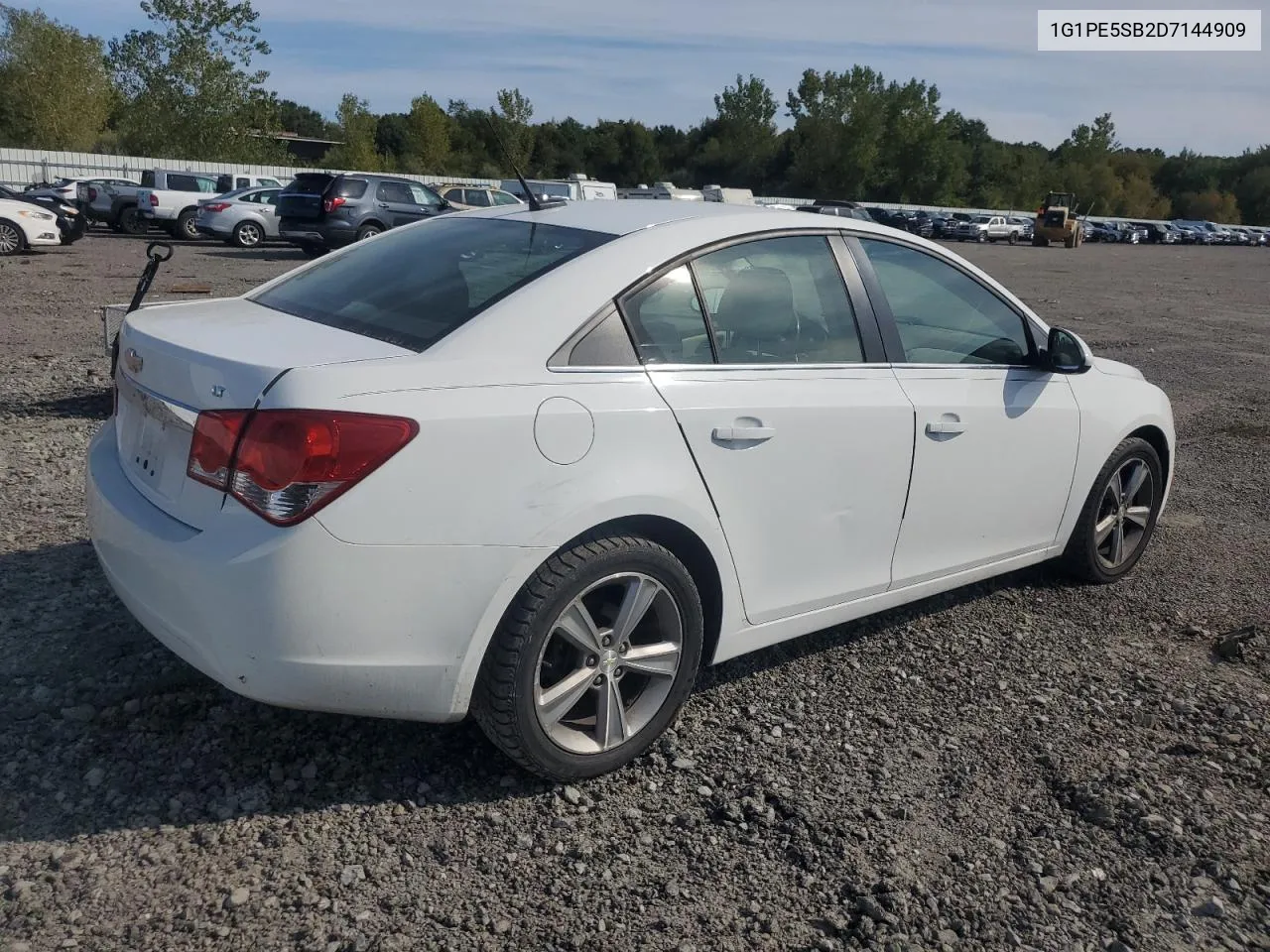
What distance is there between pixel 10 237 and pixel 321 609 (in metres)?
20.2

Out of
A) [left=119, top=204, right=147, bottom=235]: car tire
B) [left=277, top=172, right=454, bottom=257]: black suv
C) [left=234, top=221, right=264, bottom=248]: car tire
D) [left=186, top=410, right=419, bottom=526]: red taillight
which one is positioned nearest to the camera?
[left=186, top=410, right=419, bottom=526]: red taillight

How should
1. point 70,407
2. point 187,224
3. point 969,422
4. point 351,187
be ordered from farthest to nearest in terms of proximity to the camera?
point 187,224 → point 351,187 → point 70,407 → point 969,422

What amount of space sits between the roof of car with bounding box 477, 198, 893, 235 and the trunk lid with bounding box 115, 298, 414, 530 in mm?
918

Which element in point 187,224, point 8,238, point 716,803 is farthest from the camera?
point 187,224

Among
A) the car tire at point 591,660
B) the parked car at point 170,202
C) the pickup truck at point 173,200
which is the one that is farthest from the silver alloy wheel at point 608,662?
the parked car at point 170,202

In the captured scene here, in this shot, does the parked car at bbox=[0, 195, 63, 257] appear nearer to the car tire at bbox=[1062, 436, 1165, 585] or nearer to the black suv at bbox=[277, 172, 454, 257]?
the black suv at bbox=[277, 172, 454, 257]

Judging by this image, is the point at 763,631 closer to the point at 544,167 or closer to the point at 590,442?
the point at 590,442

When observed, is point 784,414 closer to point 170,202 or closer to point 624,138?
point 170,202

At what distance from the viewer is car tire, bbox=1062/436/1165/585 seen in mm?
4664

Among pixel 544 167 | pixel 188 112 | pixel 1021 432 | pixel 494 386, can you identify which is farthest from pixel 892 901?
pixel 544 167

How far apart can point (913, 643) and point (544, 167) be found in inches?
3212

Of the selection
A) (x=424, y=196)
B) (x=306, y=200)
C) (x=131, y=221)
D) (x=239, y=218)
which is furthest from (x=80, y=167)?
(x=306, y=200)

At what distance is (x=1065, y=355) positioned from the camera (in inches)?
167

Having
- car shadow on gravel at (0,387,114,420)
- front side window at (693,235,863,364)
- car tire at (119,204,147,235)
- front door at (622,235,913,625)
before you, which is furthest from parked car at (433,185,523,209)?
front door at (622,235,913,625)
